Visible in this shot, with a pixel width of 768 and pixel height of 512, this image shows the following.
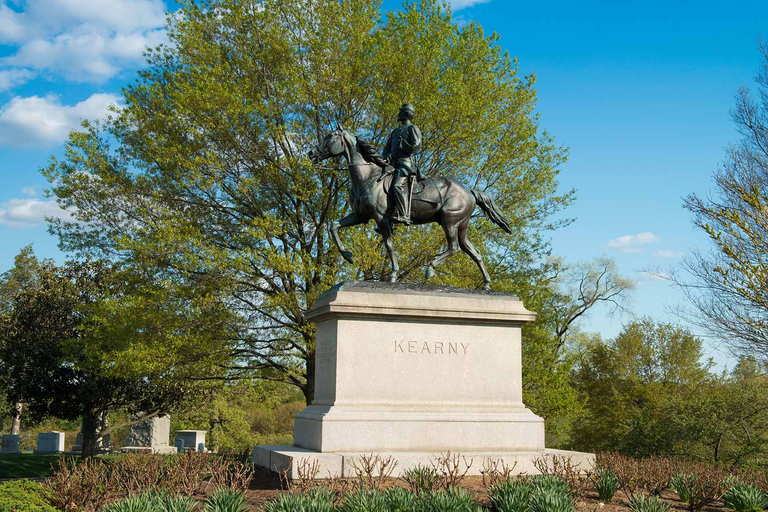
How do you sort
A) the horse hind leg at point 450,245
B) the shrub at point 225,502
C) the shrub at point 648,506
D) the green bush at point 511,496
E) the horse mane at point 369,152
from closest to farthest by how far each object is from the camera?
the shrub at point 225,502 → the green bush at point 511,496 → the shrub at point 648,506 → the horse mane at point 369,152 → the horse hind leg at point 450,245

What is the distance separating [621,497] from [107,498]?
5986mm

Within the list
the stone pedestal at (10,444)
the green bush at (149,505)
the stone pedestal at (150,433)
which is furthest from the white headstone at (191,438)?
the green bush at (149,505)

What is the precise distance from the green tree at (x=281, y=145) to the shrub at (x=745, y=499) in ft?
35.6

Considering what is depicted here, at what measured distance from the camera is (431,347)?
9852 mm

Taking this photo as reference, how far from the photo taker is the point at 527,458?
945 cm

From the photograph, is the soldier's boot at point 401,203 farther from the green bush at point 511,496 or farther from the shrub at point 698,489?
the shrub at point 698,489

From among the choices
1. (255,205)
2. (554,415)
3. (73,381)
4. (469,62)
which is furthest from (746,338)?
(73,381)

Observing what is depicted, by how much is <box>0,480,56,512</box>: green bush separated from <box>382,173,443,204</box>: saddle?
618 centimetres

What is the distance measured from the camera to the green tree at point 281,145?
18094 millimetres

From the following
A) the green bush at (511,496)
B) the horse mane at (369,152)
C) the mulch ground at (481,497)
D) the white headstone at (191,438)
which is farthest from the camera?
the white headstone at (191,438)

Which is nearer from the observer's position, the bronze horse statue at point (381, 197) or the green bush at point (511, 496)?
the green bush at point (511, 496)

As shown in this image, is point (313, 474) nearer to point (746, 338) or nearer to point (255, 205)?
point (255, 205)

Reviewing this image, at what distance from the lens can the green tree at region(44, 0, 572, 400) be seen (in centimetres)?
1809

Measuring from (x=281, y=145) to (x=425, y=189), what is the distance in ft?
30.7
